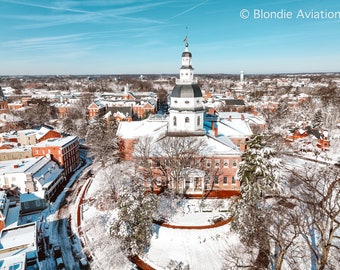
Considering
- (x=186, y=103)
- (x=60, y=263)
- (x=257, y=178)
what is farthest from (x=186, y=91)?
(x=60, y=263)

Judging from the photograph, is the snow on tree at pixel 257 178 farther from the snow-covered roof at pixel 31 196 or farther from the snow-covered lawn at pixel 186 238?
the snow-covered roof at pixel 31 196

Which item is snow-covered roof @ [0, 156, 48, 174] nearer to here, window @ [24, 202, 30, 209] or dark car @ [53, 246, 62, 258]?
window @ [24, 202, 30, 209]

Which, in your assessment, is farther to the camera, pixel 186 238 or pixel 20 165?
pixel 20 165

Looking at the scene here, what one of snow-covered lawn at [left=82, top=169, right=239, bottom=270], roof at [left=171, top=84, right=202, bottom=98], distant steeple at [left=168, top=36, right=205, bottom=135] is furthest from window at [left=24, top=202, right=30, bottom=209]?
roof at [left=171, top=84, right=202, bottom=98]

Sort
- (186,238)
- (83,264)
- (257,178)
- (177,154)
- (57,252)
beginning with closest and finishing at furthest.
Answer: (83,264) → (57,252) → (186,238) → (257,178) → (177,154)

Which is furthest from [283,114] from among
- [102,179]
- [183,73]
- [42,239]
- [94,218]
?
[42,239]

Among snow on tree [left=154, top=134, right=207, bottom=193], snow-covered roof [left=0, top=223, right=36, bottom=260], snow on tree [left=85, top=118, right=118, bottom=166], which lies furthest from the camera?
snow on tree [left=85, top=118, right=118, bottom=166]

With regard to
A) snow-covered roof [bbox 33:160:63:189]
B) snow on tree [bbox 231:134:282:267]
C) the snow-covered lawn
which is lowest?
the snow-covered lawn

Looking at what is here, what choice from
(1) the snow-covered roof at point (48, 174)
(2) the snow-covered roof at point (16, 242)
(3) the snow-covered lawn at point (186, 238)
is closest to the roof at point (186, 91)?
(3) the snow-covered lawn at point (186, 238)

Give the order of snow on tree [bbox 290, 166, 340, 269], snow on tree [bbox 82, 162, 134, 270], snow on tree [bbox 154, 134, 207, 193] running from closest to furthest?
snow on tree [bbox 290, 166, 340, 269]
snow on tree [bbox 82, 162, 134, 270]
snow on tree [bbox 154, 134, 207, 193]

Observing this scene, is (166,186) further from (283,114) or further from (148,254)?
(283,114)

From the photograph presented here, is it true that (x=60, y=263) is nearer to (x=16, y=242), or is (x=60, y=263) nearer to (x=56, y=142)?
(x=16, y=242)
